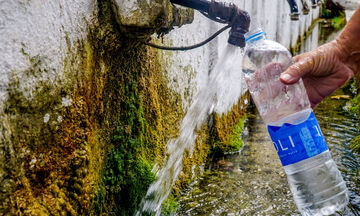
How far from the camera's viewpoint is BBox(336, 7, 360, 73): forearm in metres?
1.79

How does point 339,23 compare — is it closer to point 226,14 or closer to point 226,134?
point 226,134

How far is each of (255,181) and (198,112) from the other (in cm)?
76

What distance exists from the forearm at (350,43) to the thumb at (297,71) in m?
0.24

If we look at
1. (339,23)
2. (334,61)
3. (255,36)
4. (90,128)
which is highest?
(255,36)

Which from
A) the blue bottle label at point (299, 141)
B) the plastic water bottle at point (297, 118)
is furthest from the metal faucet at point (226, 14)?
the blue bottle label at point (299, 141)

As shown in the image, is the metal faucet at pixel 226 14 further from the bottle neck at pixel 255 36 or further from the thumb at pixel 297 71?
the thumb at pixel 297 71

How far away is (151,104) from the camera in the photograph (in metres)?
2.10

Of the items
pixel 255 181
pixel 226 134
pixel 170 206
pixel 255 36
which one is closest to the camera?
pixel 255 36

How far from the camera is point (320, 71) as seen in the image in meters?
1.84

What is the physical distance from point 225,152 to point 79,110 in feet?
7.04

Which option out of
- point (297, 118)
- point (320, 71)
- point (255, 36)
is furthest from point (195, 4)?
point (297, 118)

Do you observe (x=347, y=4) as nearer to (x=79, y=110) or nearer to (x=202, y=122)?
(x=202, y=122)

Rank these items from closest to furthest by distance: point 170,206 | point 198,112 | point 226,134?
point 170,206 → point 198,112 → point 226,134

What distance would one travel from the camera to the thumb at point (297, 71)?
1621mm
